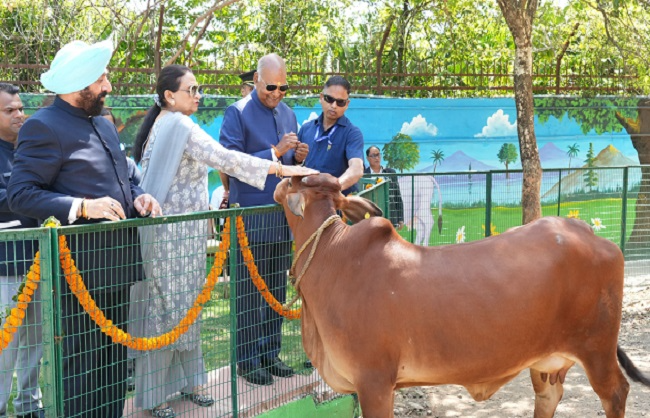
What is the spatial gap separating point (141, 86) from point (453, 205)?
536cm

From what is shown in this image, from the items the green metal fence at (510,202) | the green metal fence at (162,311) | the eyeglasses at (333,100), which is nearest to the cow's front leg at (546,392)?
the green metal fence at (162,311)

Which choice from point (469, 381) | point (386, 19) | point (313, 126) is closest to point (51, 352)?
point (469, 381)

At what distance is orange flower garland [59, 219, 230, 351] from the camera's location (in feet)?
11.9

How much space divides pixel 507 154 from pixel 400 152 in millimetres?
2091

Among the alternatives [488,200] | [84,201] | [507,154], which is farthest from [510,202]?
[84,201]

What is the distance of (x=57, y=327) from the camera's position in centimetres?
358

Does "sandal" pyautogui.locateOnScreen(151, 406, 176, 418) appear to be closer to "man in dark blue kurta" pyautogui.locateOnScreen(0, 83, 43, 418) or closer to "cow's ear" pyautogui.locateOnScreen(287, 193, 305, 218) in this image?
"man in dark blue kurta" pyautogui.locateOnScreen(0, 83, 43, 418)

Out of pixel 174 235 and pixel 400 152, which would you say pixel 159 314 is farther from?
pixel 400 152

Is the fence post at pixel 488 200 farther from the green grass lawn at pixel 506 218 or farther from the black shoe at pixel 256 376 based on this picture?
the black shoe at pixel 256 376

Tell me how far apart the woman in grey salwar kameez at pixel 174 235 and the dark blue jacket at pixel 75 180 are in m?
0.23

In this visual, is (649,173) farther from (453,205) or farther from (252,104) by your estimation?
(252,104)

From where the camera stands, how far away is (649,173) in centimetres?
1059

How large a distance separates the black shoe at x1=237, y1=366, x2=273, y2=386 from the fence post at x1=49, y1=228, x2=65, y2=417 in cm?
148

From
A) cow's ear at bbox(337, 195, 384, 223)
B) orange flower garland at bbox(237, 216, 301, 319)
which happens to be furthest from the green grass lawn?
cow's ear at bbox(337, 195, 384, 223)
